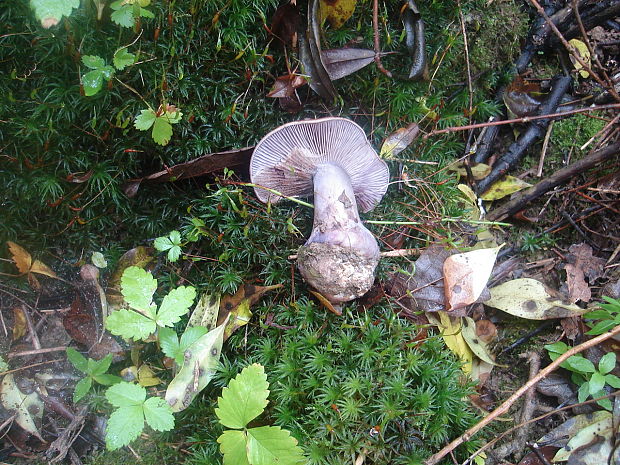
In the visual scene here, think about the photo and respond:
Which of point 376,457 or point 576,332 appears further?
point 576,332

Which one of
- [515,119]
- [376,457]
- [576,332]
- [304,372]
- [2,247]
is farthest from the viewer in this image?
[515,119]

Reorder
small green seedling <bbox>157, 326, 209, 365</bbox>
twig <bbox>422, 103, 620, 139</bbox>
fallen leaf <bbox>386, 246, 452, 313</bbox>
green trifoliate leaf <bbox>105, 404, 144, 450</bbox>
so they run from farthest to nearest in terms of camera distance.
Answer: twig <bbox>422, 103, 620, 139</bbox>, fallen leaf <bbox>386, 246, 452, 313</bbox>, small green seedling <bbox>157, 326, 209, 365</bbox>, green trifoliate leaf <bbox>105, 404, 144, 450</bbox>

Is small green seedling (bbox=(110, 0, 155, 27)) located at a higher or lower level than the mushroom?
higher

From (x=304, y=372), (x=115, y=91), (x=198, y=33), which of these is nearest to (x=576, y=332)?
(x=304, y=372)

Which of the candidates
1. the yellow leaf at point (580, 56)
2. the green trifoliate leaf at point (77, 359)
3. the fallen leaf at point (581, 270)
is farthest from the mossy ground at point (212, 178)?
the yellow leaf at point (580, 56)

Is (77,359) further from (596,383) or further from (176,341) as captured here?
(596,383)

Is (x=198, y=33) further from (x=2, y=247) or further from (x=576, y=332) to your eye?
(x=576, y=332)

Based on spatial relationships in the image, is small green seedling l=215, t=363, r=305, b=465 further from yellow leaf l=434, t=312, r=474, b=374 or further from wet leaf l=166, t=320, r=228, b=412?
yellow leaf l=434, t=312, r=474, b=374

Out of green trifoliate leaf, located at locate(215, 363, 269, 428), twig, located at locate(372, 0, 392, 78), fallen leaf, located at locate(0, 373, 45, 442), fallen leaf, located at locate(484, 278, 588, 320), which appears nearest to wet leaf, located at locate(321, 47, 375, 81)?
twig, located at locate(372, 0, 392, 78)
